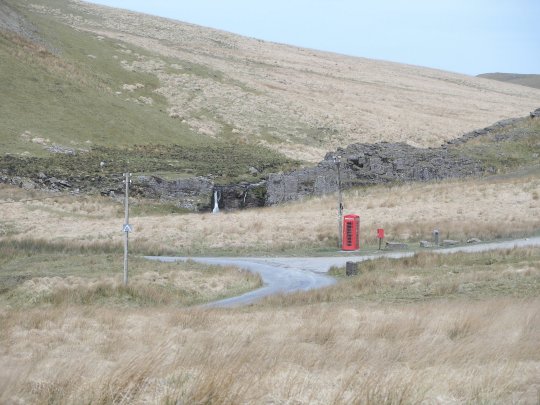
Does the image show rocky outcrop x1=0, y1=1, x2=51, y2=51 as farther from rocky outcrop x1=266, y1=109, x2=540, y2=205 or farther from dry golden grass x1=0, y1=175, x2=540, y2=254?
rocky outcrop x1=266, y1=109, x2=540, y2=205

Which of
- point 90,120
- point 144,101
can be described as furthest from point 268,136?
point 90,120

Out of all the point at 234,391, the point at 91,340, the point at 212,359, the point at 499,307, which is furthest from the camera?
the point at 499,307

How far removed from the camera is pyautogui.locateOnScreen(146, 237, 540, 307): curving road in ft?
81.7

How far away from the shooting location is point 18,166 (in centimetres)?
5909

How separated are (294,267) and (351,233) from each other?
5673 mm

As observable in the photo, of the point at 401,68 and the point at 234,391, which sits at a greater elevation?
the point at 401,68

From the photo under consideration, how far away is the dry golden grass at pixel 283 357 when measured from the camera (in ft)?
24.0

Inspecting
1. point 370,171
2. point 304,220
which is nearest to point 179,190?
point 370,171

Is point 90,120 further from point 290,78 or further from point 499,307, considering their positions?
point 499,307

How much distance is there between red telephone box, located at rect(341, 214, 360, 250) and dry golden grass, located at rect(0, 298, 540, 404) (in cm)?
2180

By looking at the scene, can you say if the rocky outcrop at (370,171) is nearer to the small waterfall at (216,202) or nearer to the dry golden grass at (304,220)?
the dry golden grass at (304,220)

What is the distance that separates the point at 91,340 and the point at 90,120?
6926cm

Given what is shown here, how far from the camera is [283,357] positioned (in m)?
9.27

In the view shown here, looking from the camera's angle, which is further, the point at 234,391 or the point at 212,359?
the point at 212,359
